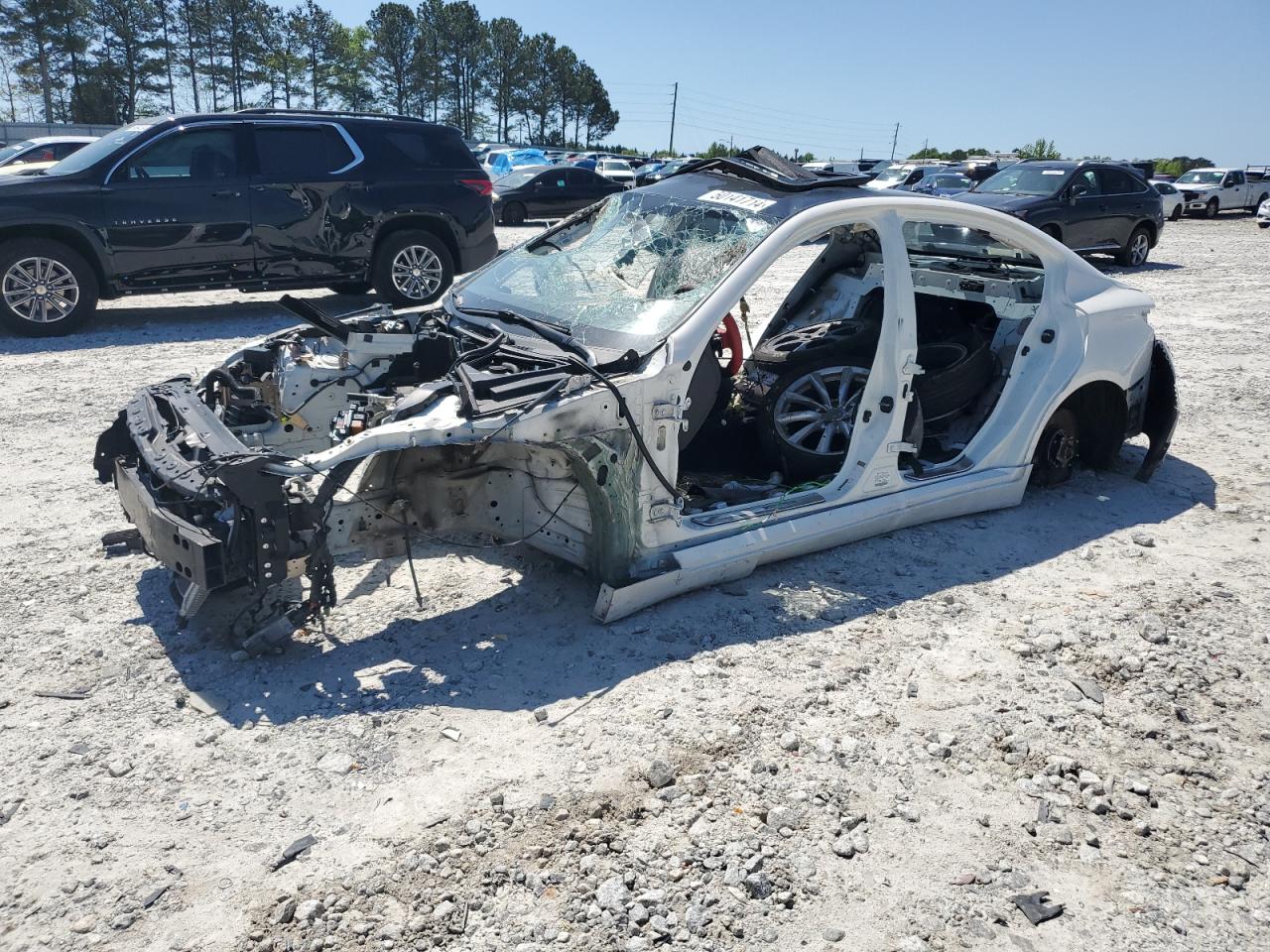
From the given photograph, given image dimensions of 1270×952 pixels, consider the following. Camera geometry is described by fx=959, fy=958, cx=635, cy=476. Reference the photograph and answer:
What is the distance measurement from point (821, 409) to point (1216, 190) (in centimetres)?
3166

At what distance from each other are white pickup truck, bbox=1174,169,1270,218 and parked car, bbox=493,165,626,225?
1919cm

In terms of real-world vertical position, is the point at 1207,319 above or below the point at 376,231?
below

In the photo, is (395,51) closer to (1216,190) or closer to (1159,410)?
(1216,190)

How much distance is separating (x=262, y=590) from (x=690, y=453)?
2.38 metres

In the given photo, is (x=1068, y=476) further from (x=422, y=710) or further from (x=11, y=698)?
(x=11, y=698)

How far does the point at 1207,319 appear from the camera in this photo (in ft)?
38.0

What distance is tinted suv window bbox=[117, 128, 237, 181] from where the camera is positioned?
30.2 ft

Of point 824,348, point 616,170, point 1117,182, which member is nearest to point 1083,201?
point 1117,182

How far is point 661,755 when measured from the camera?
10.3 ft

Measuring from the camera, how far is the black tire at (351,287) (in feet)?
35.2

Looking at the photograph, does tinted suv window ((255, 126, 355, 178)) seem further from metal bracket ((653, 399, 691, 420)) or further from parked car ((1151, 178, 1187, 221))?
parked car ((1151, 178, 1187, 221))

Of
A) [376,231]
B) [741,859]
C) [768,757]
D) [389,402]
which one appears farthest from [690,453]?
[376,231]

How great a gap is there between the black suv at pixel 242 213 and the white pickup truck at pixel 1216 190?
2755 cm

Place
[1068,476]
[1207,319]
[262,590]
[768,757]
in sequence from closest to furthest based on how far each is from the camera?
[768,757]
[262,590]
[1068,476]
[1207,319]
